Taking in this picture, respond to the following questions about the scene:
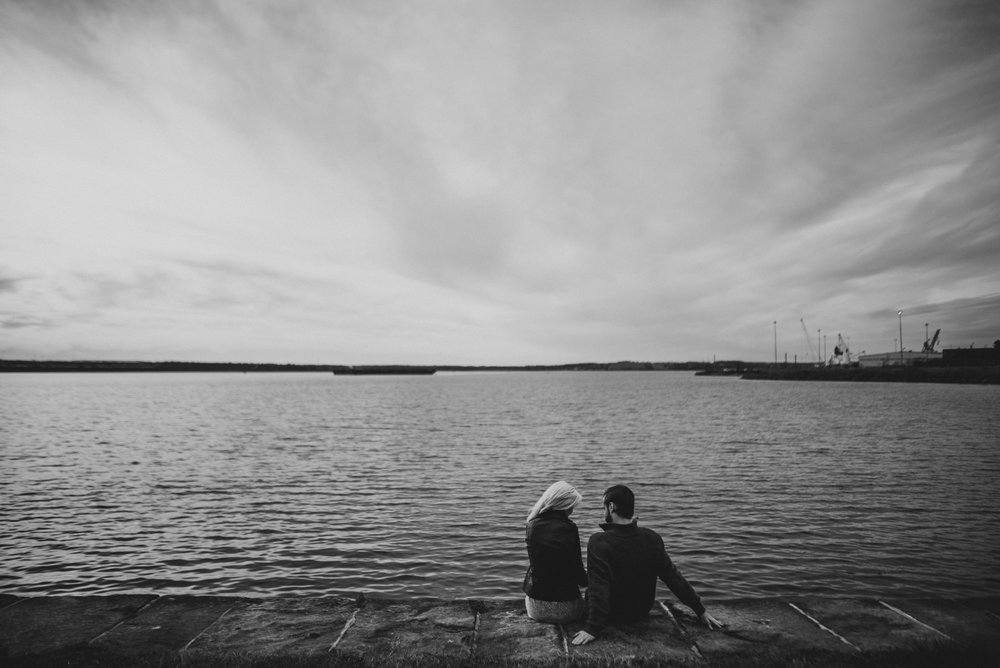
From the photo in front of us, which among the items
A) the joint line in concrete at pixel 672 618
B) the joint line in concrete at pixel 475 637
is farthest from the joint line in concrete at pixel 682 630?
the joint line in concrete at pixel 475 637

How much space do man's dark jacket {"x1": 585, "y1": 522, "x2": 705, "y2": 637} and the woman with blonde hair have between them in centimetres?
29

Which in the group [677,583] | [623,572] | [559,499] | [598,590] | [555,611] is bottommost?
[555,611]

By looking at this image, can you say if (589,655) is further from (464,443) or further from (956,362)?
(956,362)

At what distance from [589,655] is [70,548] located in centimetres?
1630

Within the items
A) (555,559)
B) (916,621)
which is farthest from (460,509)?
(916,621)

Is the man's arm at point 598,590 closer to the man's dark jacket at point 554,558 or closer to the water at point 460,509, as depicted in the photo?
the man's dark jacket at point 554,558

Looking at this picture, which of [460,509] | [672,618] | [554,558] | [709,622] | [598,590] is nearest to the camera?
[598,590]

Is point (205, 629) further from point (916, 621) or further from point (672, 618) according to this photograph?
point (916, 621)

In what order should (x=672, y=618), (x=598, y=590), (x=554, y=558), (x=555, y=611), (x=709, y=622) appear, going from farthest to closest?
1. (x=672, y=618)
2. (x=555, y=611)
3. (x=709, y=622)
4. (x=554, y=558)
5. (x=598, y=590)

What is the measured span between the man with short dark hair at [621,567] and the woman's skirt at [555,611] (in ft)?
1.25

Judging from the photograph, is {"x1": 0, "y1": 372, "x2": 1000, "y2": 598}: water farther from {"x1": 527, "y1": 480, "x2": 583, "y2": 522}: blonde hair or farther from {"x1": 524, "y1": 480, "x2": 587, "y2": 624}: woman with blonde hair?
{"x1": 527, "y1": 480, "x2": 583, "y2": 522}: blonde hair

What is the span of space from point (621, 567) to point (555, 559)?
87 cm

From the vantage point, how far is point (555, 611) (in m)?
7.71

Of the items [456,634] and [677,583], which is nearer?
[677,583]
